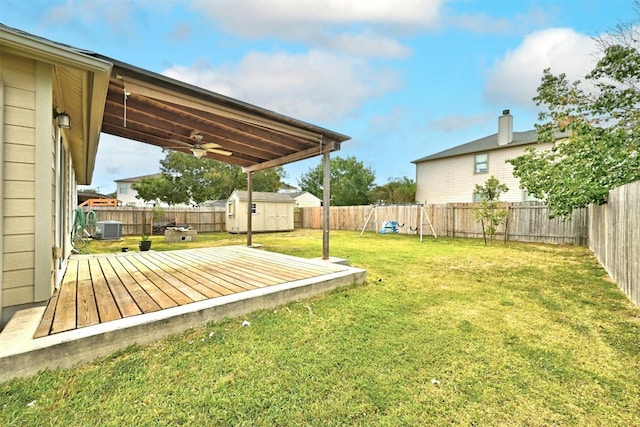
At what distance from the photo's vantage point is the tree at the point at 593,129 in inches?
194

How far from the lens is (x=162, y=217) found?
13.2m

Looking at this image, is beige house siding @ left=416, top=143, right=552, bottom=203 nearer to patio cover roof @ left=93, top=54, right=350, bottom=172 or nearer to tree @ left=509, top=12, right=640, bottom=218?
tree @ left=509, top=12, right=640, bottom=218

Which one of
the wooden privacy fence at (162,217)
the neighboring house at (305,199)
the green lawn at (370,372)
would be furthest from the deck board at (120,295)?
the neighboring house at (305,199)

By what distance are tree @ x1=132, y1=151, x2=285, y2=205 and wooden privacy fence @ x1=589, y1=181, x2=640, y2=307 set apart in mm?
22751

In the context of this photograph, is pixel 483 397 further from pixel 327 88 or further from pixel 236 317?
pixel 327 88

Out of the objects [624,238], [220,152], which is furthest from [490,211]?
[220,152]

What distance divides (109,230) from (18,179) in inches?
367

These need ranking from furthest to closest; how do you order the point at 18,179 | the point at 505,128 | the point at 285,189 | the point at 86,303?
the point at 285,189
the point at 505,128
the point at 86,303
the point at 18,179

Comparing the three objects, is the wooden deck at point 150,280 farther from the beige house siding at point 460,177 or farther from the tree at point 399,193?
the tree at point 399,193

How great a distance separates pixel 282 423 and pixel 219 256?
4.24 metres

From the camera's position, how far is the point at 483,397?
1.70 m

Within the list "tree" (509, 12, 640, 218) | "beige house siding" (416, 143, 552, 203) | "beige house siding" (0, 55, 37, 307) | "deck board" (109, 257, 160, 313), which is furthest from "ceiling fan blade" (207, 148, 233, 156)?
"beige house siding" (416, 143, 552, 203)

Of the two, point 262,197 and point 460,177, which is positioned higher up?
point 460,177

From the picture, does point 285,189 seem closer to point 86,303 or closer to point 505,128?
point 505,128
